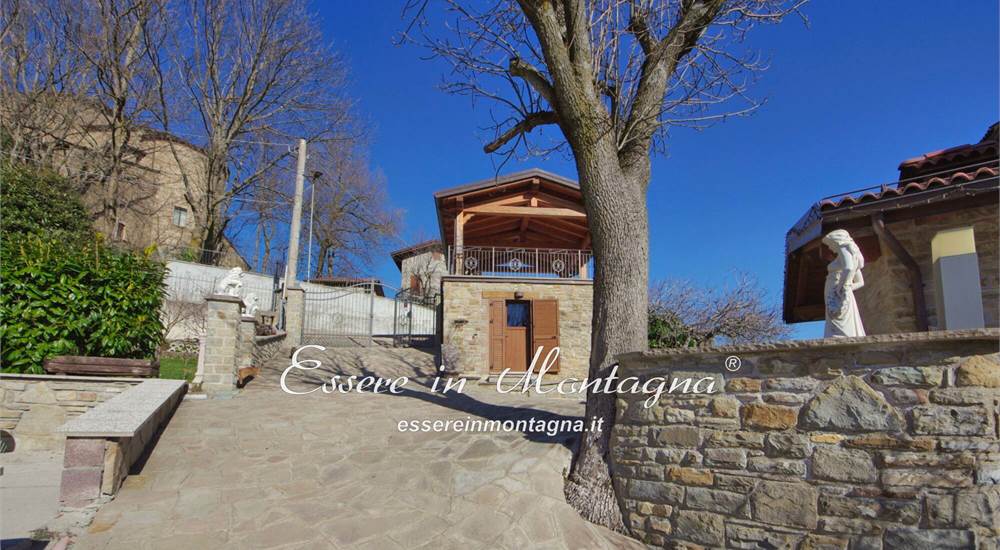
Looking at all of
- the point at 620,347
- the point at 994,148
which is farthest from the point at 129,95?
the point at 994,148

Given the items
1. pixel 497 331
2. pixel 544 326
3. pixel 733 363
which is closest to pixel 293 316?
pixel 497 331

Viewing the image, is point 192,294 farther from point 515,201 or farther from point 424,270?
point 424,270

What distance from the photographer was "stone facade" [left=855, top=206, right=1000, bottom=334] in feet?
17.0

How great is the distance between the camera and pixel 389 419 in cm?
602

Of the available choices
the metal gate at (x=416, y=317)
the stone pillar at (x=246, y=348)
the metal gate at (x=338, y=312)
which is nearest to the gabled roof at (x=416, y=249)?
the metal gate at (x=416, y=317)

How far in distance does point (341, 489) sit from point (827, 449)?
11.7ft

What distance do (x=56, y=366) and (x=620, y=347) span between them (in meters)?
5.90

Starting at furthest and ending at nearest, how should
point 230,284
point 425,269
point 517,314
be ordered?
point 425,269 < point 517,314 < point 230,284

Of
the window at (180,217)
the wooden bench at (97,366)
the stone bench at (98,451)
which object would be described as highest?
the window at (180,217)

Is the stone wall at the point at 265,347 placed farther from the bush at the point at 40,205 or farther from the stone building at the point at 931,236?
the stone building at the point at 931,236

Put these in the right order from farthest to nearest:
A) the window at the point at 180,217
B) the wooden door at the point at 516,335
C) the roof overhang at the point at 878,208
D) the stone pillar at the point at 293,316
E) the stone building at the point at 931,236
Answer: the window at the point at 180,217 < the stone pillar at the point at 293,316 < the wooden door at the point at 516,335 < the stone building at the point at 931,236 < the roof overhang at the point at 878,208

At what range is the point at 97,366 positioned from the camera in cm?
548

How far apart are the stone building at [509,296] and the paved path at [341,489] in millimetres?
5956

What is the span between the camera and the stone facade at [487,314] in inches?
472
